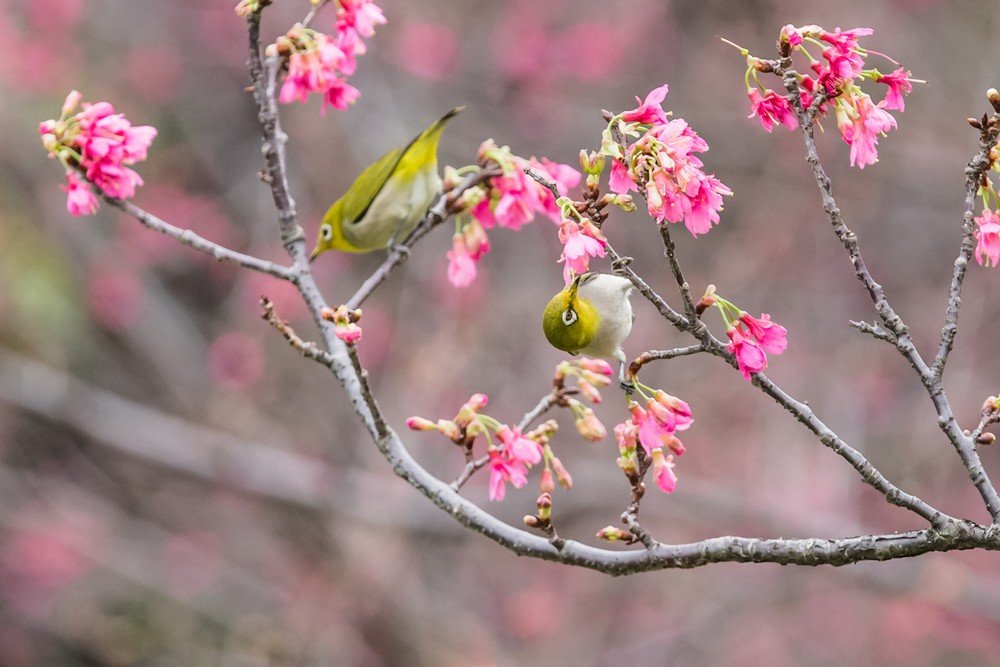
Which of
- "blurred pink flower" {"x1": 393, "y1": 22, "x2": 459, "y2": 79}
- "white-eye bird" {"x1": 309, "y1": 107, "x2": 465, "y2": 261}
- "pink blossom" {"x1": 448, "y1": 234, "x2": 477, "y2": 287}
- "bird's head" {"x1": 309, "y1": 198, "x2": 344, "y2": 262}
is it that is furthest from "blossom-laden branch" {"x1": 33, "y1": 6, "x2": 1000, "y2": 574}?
"blurred pink flower" {"x1": 393, "y1": 22, "x2": 459, "y2": 79}

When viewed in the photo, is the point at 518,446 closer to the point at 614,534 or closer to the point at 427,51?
the point at 614,534

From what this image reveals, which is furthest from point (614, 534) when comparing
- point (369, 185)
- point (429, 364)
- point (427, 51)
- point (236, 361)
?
point (427, 51)

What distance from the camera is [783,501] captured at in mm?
6695

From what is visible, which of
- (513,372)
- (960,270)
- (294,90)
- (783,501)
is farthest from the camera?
(513,372)

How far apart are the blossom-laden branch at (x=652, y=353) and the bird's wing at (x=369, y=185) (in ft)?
1.07

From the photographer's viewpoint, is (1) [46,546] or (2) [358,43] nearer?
(2) [358,43]

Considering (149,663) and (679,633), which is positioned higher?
(679,633)

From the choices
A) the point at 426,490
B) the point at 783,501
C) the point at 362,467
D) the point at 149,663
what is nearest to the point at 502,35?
the point at 362,467

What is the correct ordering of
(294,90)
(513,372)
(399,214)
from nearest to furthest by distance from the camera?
(294,90) < (399,214) < (513,372)

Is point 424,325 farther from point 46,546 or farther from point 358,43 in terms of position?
point 358,43

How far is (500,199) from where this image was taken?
208cm

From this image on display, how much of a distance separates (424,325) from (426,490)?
17.0 ft

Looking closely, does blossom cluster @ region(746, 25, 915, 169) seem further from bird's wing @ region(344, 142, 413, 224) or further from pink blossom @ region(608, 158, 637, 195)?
bird's wing @ region(344, 142, 413, 224)

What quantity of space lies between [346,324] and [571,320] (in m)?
0.41
